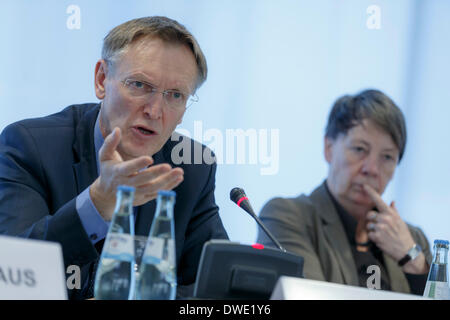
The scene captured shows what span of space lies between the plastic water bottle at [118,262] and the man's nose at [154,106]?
0.86 meters

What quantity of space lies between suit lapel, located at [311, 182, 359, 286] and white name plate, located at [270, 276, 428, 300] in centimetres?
160

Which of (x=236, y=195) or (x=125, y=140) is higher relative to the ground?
(x=125, y=140)

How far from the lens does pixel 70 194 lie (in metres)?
1.77

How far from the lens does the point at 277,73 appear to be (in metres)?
2.82

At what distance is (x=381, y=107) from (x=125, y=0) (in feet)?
4.24

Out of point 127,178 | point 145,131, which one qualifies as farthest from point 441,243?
point 145,131

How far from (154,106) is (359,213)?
1.33m

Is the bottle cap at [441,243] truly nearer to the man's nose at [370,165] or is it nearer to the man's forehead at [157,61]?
the man's forehead at [157,61]

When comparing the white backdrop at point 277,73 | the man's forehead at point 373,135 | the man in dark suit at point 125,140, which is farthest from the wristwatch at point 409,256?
the man in dark suit at point 125,140

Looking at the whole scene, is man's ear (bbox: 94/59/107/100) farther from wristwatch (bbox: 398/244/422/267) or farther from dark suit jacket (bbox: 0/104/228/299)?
wristwatch (bbox: 398/244/422/267)

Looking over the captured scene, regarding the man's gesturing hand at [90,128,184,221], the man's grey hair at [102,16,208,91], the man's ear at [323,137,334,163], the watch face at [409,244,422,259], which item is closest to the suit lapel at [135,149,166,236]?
the man's gesturing hand at [90,128,184,221]

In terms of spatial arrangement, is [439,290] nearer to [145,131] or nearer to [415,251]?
[145,131]

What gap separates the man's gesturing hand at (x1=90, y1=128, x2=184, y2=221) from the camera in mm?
1248

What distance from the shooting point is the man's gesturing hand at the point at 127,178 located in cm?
125
